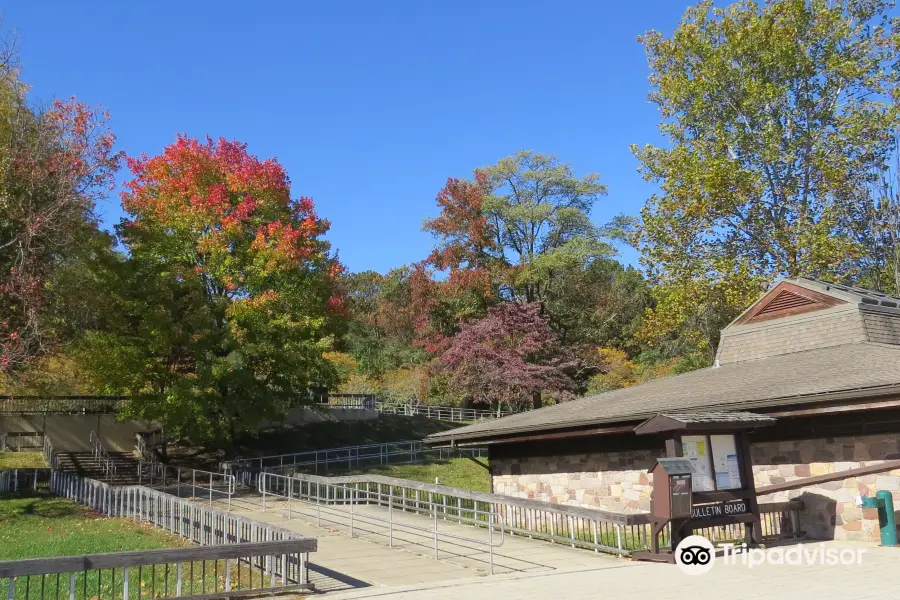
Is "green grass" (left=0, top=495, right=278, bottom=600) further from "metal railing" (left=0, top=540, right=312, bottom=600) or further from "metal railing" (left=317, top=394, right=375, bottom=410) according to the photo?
"metal railing" (left=317, top=394, right=375, bottom=410)

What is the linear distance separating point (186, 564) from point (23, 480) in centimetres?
1400

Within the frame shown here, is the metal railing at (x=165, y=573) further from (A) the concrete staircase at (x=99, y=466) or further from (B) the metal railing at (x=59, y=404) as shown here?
(B) the metal railing at (x=59, y=404)

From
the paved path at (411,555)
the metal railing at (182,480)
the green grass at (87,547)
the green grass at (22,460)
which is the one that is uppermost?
the green grass at (22,460)

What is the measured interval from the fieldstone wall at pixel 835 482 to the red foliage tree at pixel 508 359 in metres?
24.3

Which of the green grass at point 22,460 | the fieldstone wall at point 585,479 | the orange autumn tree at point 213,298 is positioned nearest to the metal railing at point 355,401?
the orange autumn tree at point 213,298

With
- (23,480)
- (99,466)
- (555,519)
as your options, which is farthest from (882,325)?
(99,466)

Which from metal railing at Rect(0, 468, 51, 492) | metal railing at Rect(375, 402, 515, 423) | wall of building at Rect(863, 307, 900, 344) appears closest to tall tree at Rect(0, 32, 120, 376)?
metal railing at Rect(0, 468, 51, 492)

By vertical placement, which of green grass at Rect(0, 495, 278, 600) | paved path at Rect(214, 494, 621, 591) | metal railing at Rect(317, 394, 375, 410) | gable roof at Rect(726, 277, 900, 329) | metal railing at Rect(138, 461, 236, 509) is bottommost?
paved path at Rect(214, 494, 621, 591)

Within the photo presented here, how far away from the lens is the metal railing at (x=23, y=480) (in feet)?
71.3

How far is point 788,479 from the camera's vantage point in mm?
13422

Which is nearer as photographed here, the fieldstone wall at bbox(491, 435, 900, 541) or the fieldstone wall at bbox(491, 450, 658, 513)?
the fieldstone wall at bbox(491, 435, 900, 541)

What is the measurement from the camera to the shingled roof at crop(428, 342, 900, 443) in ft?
40.3

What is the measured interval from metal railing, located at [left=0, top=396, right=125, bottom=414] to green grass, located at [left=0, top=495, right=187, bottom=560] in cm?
1160

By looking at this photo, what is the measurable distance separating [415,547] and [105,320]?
648 inches
